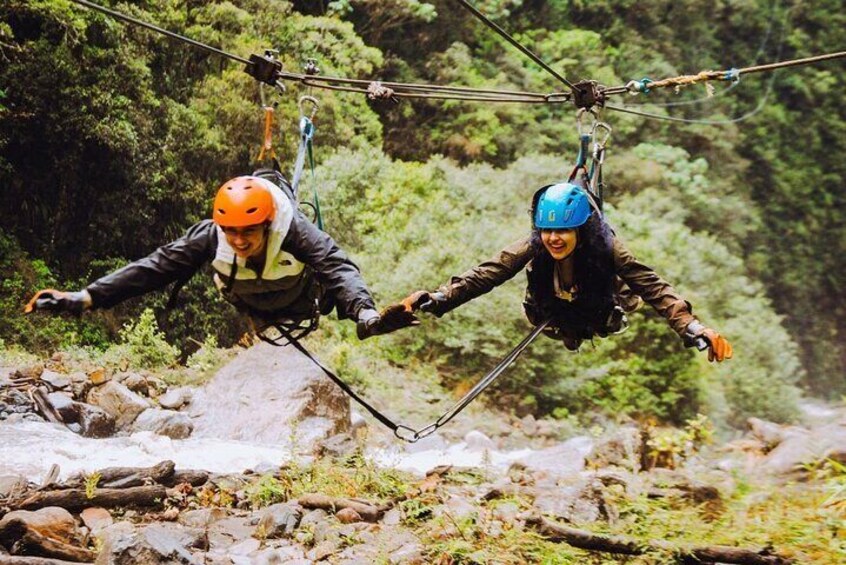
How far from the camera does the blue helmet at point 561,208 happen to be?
3.76m

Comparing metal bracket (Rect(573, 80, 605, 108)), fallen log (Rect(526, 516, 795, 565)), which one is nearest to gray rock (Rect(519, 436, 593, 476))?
fallen log (Rect(526, 516, 795, 565))

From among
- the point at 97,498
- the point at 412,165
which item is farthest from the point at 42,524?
the point at 412,165

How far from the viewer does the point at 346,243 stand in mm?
11172

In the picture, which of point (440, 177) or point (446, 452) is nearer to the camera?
→ point (446, 452)

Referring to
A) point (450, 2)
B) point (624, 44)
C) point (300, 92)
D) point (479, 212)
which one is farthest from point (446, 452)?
point (624, 44)

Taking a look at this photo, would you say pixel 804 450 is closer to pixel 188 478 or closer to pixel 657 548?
pixel 657 548

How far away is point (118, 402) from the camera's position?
773 cm

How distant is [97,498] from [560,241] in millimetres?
3606

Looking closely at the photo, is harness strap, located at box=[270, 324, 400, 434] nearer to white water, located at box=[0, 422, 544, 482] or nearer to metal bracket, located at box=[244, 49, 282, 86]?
metal bracket, located at box=[244, 49, 282, 86]

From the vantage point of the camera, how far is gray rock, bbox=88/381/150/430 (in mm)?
7637

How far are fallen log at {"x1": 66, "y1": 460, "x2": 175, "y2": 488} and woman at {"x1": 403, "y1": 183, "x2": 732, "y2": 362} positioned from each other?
3.16m

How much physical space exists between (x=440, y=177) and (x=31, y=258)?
6.02 metres

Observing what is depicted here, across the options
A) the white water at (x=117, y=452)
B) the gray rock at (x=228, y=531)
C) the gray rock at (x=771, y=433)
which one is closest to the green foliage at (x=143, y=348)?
the white water at (x=117, y=452)

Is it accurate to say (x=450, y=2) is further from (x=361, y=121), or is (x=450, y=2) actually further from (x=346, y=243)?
(x=346, y=243)
